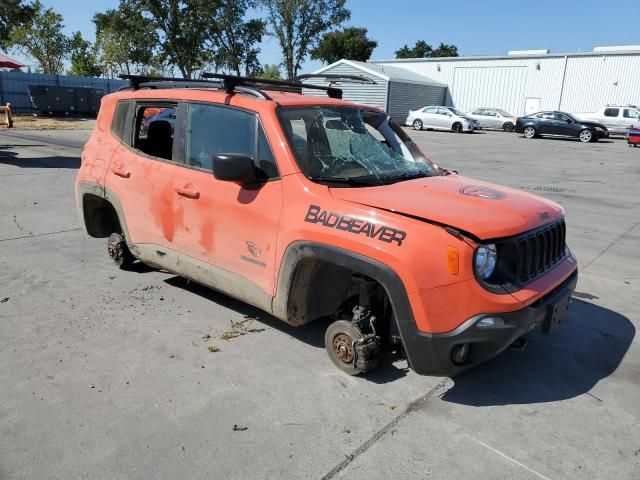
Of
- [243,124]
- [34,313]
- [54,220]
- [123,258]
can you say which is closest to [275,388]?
[243,124]

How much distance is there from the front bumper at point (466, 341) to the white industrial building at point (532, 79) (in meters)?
35.7

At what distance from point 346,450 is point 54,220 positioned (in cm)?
613

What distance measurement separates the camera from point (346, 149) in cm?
382

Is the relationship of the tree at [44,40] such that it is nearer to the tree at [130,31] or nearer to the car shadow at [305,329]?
the tree at [130,31]

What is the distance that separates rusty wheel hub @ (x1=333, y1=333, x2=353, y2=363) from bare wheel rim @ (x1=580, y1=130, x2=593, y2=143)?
93.6 feet

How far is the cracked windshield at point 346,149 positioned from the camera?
11.6 ft

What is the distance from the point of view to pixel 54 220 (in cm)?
732

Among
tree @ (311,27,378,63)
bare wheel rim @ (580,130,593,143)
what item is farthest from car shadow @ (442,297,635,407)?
tree @ (311,27,378,63)

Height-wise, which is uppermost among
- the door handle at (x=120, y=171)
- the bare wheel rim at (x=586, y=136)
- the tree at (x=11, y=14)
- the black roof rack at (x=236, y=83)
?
the tree at (x=11, y=14)

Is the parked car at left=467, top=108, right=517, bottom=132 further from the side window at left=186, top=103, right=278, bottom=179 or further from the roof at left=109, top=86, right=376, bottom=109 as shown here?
the side window at left=186, top=103, right=278, bottom=179

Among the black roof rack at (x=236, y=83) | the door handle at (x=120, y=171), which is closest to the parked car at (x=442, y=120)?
the black roof rack at (x=236, y=83)

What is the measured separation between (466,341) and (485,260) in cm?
46

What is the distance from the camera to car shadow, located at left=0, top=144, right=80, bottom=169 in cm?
1228

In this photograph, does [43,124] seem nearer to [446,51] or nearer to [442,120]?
[442,120]
